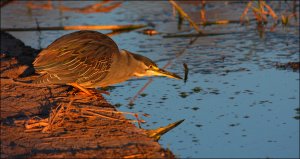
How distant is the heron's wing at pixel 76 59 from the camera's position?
5.38 meters

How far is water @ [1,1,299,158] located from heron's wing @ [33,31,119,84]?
1.40 feet

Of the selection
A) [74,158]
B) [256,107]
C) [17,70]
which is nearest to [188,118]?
[256,107]

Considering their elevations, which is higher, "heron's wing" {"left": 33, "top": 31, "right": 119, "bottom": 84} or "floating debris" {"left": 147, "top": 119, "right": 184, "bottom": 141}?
"heron's wing" {"left": 33, "top": 31, "right": 119, "bottom": 84}

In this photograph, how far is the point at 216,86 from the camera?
620 centimetres

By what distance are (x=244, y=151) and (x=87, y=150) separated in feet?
3.59

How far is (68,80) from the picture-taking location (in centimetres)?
549

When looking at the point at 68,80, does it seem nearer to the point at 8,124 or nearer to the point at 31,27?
the point at 8,124

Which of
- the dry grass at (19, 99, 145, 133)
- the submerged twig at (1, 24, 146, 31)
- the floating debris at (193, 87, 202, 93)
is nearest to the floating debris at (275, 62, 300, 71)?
the floating debris at (193, 87, 202, 93)

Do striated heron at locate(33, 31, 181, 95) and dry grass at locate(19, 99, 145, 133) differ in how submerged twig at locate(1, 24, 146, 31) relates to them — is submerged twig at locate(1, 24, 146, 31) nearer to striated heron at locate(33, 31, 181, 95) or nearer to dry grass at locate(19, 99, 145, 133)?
striated heron at locate(33, 31, 181, 95)

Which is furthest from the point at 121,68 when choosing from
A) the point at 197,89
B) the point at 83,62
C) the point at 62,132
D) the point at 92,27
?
the point at 92,27

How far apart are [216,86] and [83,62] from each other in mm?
1352

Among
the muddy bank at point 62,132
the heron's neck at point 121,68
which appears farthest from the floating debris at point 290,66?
the muddy bank at point 62,132

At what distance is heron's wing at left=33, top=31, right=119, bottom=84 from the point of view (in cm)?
538

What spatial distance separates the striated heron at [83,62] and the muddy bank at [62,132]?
0.19 m
